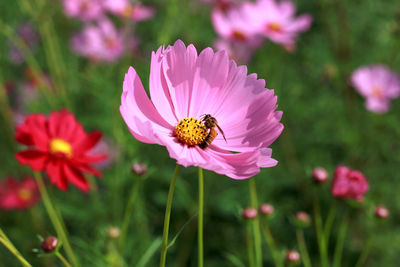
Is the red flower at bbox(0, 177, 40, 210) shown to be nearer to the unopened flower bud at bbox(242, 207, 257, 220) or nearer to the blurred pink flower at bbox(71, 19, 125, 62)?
the blurred pink flower at bbox(71, 19, 125, 62)

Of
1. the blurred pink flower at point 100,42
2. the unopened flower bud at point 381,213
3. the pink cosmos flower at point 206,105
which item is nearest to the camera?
the pink cosmos flower at point 206,105

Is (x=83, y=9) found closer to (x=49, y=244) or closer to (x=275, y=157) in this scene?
(x=275, y=157)

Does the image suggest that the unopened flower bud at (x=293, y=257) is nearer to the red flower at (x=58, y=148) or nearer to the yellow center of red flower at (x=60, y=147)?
the red flower at (x=58, y=148)

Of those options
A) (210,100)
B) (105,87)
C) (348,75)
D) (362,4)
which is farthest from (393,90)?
(210,100)

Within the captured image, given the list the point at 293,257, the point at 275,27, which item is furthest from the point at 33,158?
the point at 275,27

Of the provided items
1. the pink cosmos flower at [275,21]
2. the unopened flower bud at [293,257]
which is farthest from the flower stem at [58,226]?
the pink cosmos flower at [275,21]

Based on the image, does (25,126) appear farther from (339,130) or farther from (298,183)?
(339,130)

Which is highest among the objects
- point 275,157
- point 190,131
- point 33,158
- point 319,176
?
point 275,157
